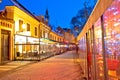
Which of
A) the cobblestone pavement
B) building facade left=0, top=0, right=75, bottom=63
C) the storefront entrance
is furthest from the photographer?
building facade left=0, top=0, right=75, bottom=63

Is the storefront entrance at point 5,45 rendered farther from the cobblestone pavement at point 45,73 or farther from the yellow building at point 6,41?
the cobblestone pavement at point 45,73

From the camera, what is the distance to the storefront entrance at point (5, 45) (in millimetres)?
29719

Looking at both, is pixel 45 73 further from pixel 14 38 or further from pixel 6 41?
pixel 14 38

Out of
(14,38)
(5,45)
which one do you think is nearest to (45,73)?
(5,45)

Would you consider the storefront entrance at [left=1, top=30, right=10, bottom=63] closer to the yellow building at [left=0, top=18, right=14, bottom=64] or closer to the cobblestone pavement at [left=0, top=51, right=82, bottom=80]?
the yellow building at [left=0, top=18, right=14, bottom=64]

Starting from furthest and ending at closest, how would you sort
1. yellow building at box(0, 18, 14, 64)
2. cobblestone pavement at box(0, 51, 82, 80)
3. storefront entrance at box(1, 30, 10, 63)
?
storefront entrance at box(1, 30, 10, 63) < yellow building at box(0, 18, 14, 64) < cobblestone pavement at box(0, 51, 82, 80)

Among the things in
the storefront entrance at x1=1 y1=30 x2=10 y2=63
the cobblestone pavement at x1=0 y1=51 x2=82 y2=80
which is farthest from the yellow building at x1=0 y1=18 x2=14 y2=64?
the cobblestone pavement at x1=0 y1=51 x2=82 y2=80

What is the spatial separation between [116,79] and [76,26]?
7560 centimetres

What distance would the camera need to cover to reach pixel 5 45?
3092 centimetres

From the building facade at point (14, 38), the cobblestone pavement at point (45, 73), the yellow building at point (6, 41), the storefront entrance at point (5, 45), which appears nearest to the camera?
the cobblestone pavement at point (45, 73)

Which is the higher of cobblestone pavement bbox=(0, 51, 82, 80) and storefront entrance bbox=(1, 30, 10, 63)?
storefront entrance bbox=(1, 30, 10, 63)

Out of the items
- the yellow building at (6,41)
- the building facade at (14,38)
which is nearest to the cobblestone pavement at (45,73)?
the yellow building at (6,41)

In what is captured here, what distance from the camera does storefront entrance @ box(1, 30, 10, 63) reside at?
29.7 meters

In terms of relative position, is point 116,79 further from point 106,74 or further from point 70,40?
point 70,40
